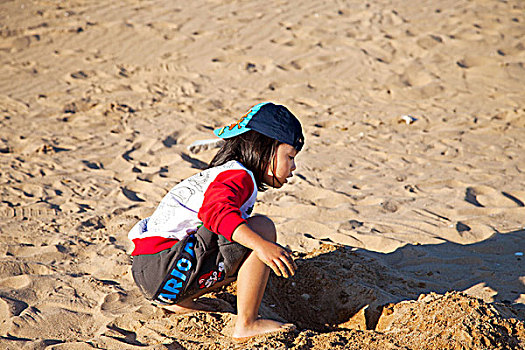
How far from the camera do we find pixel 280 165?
2.45m

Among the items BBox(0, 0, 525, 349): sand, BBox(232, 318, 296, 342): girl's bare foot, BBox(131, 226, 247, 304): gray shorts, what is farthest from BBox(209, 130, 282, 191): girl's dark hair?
BBox(0, 0, 525, 349): sand

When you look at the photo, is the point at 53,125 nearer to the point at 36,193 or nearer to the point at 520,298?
the point at 36,193

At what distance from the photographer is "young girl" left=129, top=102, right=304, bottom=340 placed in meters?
2.31

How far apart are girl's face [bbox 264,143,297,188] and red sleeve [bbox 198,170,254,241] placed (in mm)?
179

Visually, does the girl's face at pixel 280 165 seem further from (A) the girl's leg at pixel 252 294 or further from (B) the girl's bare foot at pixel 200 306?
(B) the girl's bare foot at pixel 200 306

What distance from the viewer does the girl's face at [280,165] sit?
2.44 meters

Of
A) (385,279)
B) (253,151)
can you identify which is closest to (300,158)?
(385,279)

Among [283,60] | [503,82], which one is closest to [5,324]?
A: [283,60]

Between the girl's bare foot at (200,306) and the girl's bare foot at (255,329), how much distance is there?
36cm

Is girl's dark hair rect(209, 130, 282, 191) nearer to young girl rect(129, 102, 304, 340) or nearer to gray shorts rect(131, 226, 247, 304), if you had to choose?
young girl rect(129, 102, 304, 340)

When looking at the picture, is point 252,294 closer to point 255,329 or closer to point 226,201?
point 255,329

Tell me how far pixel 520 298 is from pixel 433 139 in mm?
2536

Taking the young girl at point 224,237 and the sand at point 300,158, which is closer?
→ the young girl at point 224,237

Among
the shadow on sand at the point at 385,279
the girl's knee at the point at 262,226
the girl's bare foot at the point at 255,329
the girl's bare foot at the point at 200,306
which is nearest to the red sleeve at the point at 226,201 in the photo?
the girl's knee at the point at 262,226
